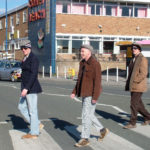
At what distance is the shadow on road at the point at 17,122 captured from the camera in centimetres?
845

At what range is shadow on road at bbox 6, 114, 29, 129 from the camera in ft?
27.7

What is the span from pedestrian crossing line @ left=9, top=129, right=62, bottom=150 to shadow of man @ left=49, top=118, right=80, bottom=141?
1.61ft

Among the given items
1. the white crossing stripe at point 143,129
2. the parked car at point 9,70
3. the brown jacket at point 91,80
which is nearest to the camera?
the brown jacket at point 91,80

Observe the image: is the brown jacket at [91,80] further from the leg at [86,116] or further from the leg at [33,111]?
the leg at [33,111]

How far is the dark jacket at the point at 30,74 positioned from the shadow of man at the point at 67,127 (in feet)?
4.06

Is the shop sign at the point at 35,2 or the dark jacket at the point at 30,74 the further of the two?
the shop sign at the point at 35,2

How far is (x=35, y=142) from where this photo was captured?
22.3ft

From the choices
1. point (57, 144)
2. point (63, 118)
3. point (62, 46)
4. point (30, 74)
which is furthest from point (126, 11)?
point (57, 144)

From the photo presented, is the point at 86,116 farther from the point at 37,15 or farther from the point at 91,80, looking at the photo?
the point at 37,15

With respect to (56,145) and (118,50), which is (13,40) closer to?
(118,50)

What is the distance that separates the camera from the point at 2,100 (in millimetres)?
13594

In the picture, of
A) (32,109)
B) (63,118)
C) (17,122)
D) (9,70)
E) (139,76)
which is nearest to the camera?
(32,109)

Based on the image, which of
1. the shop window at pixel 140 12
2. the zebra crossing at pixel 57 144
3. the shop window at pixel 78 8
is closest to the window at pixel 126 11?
the shop window at pixel 140 12

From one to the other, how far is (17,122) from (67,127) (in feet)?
4.90
